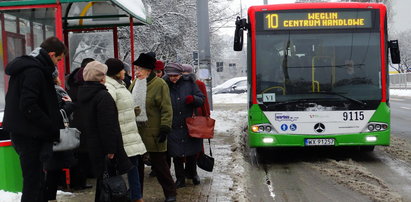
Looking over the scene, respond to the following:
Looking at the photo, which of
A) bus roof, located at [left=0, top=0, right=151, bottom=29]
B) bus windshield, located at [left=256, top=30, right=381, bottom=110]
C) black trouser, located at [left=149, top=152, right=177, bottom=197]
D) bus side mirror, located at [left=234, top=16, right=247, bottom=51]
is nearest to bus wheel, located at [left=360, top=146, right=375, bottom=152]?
bus windshield, located at [left=256, top=30, right=381, bottom=110]

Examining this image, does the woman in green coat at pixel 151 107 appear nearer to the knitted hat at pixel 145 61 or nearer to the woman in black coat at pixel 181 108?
the knitted hat at pixel 145 61

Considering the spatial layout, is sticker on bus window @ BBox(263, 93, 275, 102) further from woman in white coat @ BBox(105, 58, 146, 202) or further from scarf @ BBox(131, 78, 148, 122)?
woman in white coat @ BBox(105, 58, 146, 202)

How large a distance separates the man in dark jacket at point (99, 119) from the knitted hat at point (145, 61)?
90 cm

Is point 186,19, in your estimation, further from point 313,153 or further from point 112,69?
point 112,69

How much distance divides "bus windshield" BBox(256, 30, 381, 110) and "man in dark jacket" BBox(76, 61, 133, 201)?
509 centimetres

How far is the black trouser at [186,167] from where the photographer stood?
7160 mm

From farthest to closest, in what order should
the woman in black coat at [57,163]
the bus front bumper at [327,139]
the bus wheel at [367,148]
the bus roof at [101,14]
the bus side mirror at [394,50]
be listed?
the bus wheel at [367,148] < the bus side mirror at [394,50] < the bus front bumper at [327,139] < the bus roof at [101,14] < the woman in black coat at [57,163]

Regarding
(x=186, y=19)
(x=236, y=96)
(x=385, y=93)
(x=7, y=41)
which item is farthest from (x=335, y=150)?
(x=236, y=96)

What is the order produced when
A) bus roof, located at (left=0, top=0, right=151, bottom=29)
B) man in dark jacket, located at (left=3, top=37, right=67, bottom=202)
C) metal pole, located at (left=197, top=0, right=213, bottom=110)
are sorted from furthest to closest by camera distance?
metal pole, located at (left=197, top=0, right=213, bottom=110) < bus roof, located at (left=0, top=0, right=151, bottom=29) < man in dark jacket, located at (left=3, top=37, right=67, bottom=202)

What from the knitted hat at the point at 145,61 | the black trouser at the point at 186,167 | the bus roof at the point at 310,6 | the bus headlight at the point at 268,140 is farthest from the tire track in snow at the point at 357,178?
the knitted hat at the point at 145,61

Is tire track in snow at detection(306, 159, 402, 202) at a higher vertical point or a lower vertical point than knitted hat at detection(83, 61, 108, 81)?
lower

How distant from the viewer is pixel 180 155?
689 cm

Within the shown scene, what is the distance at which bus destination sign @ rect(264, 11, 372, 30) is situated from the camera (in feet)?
32.1

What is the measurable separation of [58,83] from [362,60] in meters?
5.82
